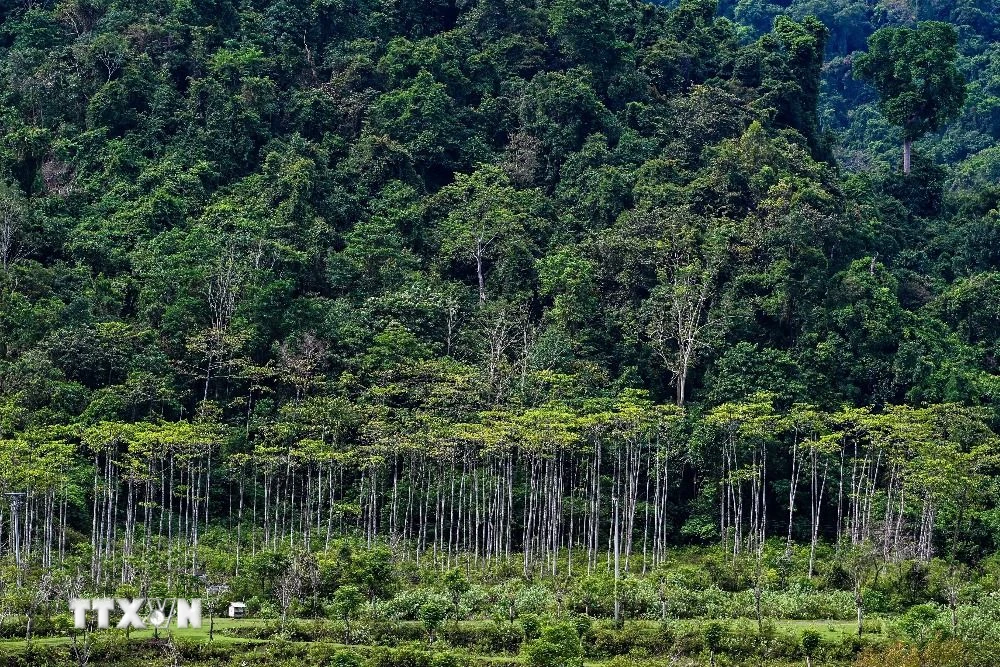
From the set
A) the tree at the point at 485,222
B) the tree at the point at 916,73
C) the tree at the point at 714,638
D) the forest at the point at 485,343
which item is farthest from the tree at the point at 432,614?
the tree at the point at 916,73

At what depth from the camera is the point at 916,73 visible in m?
77.6

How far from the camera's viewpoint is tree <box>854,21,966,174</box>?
77.1 metres

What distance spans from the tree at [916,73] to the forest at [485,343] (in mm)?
199

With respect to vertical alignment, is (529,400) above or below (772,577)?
above

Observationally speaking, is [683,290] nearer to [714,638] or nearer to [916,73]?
[714,638]

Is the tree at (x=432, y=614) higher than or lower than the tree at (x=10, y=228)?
lower

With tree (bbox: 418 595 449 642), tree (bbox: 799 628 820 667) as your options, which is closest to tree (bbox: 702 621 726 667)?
tree (bbox: 799 628 820 667)

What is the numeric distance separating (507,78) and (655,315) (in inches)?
884

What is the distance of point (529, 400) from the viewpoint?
56969 mm

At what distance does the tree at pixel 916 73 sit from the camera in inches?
3036

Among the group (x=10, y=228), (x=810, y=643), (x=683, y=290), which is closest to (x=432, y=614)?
(x=810, y=643)

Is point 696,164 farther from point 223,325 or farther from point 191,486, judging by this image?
point 191,486

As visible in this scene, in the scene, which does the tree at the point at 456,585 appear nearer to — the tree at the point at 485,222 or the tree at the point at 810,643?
the tree at the point at 810,643

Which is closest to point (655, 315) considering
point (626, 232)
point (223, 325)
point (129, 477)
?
point (626, 232)
